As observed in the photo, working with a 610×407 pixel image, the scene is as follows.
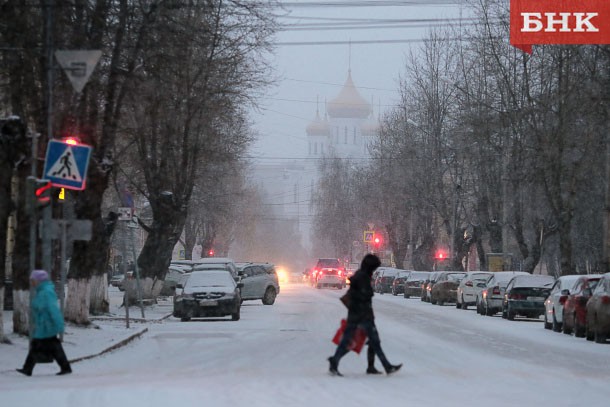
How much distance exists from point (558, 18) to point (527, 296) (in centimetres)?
954

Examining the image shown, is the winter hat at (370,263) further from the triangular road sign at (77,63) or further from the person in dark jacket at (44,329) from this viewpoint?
the triangular road sign at (77,63)

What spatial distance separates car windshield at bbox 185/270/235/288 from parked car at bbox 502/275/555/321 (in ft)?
30.4

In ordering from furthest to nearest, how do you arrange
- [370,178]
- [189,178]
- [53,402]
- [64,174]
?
[370,178] → [189,178] → [64,174] → [53,402]

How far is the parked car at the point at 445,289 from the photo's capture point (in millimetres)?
54312

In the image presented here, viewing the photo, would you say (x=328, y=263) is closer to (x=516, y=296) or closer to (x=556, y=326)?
(x=516, y=296)

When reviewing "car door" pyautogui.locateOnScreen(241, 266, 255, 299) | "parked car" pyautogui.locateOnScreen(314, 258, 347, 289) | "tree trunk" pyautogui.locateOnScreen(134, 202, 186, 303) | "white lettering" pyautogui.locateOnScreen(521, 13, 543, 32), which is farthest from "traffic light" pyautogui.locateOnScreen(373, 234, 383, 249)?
"white lettering" pyautogui.locateOnScreen(521, 13, 543, 32)

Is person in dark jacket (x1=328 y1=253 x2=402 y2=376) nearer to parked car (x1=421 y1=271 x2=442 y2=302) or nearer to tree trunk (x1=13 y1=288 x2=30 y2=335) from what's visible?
tree trunk (x1=13 y1=288 x2=30 y2=335)

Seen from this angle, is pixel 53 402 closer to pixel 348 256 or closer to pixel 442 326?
pixel 442 326

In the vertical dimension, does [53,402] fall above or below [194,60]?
below

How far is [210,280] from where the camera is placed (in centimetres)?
3716

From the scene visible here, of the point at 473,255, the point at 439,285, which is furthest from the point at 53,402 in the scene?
the point at 473,255

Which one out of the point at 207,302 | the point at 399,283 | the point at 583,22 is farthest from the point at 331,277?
the point at 207,302

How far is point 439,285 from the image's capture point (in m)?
54.7

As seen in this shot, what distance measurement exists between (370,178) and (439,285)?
120 feet
